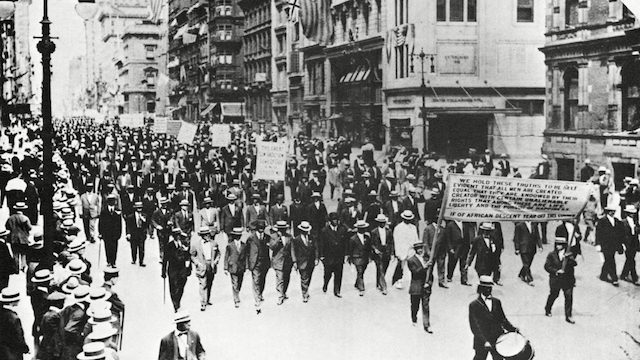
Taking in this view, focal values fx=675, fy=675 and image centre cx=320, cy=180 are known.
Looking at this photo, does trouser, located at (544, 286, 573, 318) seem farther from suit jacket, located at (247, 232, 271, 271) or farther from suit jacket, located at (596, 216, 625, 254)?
suit jacket, located at (247, 232, 271, 271)

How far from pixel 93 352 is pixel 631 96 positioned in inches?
368

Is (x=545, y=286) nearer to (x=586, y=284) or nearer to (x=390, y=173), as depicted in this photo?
(x=586, y=284)

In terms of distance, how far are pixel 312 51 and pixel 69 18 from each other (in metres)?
7.43

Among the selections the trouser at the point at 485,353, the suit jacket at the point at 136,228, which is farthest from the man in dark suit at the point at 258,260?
the trouser at the point at 485,353

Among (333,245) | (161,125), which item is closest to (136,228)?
(333,245)

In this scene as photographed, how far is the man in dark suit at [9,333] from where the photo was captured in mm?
7371

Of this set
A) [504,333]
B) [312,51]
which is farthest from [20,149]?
[504,333]

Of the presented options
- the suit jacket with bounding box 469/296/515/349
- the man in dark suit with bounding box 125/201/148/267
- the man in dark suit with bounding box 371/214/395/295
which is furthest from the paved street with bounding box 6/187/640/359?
the suit jacket with bounding box 469/296/515/349

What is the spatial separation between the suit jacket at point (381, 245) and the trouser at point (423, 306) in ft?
5.82

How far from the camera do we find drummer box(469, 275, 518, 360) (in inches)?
317

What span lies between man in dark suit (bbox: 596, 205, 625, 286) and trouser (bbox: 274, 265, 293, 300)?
5135 mm

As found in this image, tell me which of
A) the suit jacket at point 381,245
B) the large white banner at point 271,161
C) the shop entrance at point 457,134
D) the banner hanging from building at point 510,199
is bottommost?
the suit jacket at point 381,245

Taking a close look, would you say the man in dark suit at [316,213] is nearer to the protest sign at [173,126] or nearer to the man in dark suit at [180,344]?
the man in dark suit at [180,344]

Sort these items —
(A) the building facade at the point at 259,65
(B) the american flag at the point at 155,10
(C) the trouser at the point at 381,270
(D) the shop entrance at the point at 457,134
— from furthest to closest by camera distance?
(A) the building facade at the point at 259,65, (B) the american flag at the point at 155,10, (D) the shop entrance at the point at 457,134, (C) the trouser at the point at 381,270
